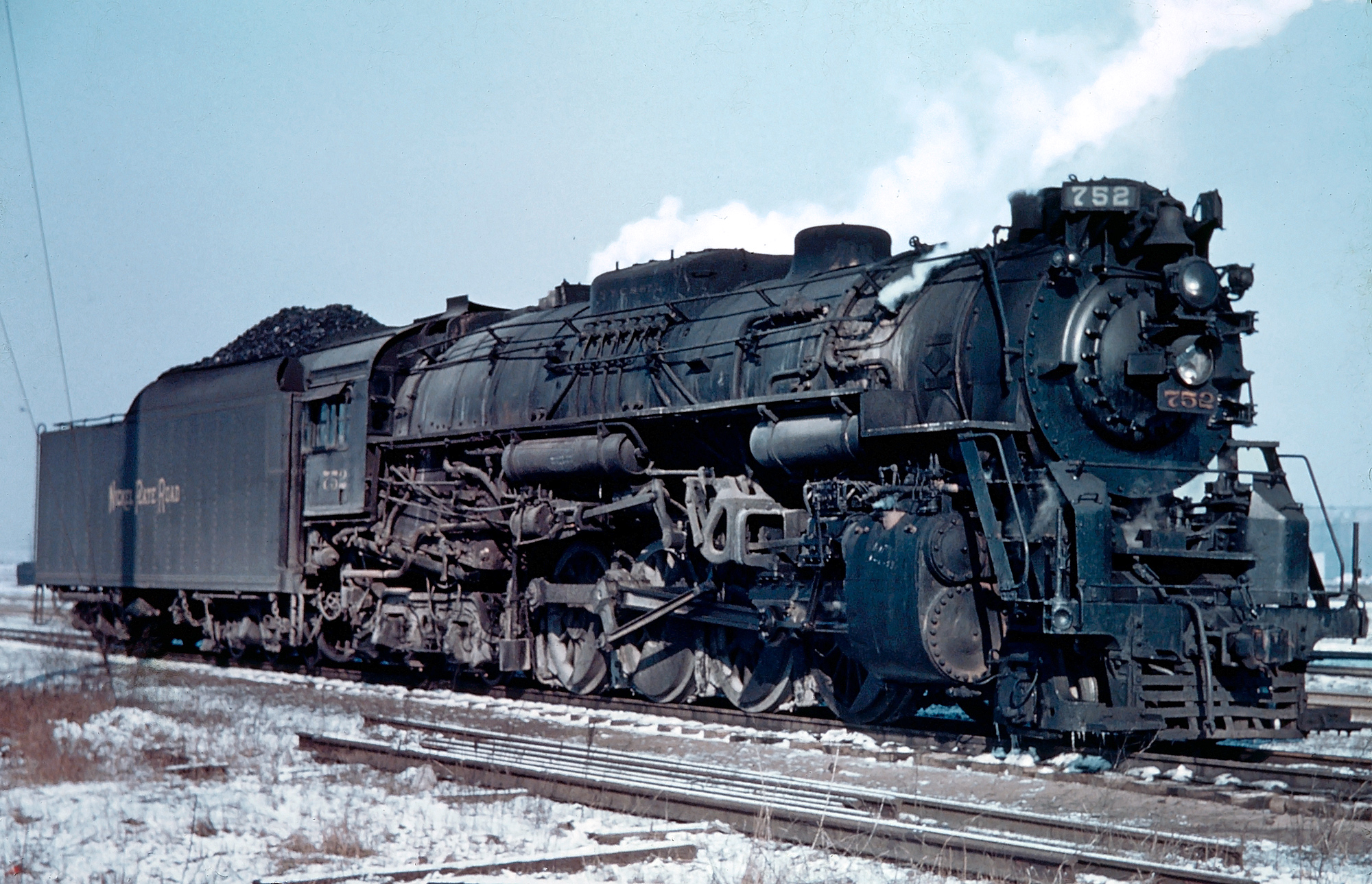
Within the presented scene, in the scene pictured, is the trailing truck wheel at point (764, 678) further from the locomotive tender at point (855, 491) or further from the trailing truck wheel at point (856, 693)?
the trailing truck wheel at point (856, 693)

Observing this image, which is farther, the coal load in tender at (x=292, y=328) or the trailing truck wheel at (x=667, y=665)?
the coal load in tender at (x=292, y=328)

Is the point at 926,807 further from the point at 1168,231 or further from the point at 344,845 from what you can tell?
the point at 1168,231

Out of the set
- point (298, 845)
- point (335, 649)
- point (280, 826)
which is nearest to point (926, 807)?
point (298, 845)

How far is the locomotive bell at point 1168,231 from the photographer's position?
9.49 meters

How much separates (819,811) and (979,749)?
2.80m

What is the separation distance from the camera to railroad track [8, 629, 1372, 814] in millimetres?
7969

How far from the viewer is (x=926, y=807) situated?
7266mm

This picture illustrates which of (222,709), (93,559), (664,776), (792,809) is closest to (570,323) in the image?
(222,709)

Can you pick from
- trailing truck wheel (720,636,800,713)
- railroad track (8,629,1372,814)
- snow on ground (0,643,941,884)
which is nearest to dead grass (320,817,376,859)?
snow on ground (0,643,941,884)

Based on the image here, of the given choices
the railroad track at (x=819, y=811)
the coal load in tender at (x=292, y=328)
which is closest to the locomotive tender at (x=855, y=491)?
the railroad track at (x=819, y=811)

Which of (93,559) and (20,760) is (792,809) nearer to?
(20,760)

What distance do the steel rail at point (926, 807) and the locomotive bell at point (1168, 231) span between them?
4.27m

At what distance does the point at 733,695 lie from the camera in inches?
459

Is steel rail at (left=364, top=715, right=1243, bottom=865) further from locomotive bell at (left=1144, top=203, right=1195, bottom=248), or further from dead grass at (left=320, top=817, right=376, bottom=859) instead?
locomotive bell at (left=1144, top=203, right=1195, bottom=248)
